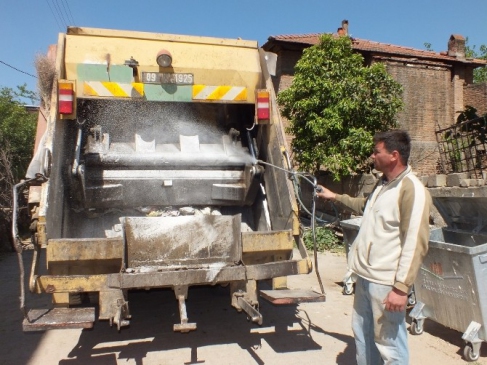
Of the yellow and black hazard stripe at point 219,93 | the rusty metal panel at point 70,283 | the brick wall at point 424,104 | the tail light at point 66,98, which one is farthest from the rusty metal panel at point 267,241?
the brick wall at point 424,104

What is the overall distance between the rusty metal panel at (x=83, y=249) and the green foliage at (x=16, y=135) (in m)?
6.24

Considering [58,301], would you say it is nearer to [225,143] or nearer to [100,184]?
[100,184]

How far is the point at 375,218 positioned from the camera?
8.29 ft

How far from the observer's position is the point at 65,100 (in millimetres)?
3578

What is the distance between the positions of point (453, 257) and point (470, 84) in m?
15.6

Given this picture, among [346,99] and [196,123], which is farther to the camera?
[346,99]

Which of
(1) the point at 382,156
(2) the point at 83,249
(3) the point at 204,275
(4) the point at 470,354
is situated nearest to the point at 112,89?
(2) the point at 83,249

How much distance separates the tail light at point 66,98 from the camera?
11.7ft

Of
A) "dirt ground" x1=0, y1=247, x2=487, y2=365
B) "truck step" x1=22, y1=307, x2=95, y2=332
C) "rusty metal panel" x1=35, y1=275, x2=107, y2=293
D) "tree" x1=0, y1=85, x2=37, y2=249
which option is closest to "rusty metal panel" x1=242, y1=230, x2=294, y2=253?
"dirt ground" x1=0, y1=247, x2=487, y2=365

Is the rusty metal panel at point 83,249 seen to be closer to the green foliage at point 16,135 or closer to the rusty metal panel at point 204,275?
the rusty metal panel at point 204,275

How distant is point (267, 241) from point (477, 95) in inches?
624

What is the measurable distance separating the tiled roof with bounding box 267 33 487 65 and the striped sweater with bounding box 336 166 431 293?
12.7 metres

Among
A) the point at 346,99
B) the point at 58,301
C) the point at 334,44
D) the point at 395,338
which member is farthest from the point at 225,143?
the point at 334,44

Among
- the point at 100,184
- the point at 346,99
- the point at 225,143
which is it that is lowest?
the point at 100,184
